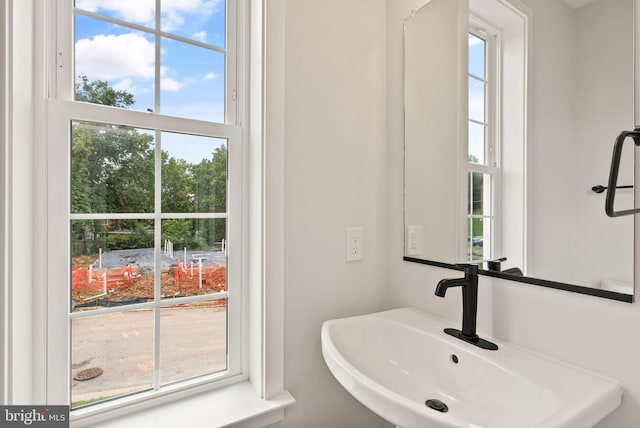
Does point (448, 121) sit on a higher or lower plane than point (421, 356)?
higher

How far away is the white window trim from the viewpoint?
79 cm

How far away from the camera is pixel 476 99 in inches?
42.8

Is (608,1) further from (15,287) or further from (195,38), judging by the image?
(15,287)

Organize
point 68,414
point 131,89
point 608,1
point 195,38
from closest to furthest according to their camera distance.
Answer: point 608,1
point 68,414
point 131,89
point 195,38

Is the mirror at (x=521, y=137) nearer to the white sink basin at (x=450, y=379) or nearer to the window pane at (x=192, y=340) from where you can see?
the white sink basin at (x=450, y=379)

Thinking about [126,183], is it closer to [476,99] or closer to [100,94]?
[100,94]

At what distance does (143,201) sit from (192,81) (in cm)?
44

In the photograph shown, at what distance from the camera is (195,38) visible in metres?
1.14

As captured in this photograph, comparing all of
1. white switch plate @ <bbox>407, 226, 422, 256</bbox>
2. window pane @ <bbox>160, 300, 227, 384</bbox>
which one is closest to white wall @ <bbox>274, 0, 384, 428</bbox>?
white switch plate @ <bbox>407, 226, 422, 256</bbox>

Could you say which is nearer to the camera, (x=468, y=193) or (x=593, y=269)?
(x=593, y=269)

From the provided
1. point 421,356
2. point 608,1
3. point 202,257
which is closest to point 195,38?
point 202,257

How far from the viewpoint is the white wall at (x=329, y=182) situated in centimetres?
117

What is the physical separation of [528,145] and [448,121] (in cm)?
30

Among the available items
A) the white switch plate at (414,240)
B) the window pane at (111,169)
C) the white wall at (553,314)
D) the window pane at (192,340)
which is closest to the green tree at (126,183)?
the window pane at (111,169)
